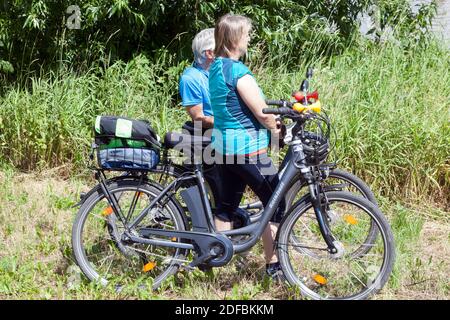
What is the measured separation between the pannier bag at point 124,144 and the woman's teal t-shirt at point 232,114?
446 mm

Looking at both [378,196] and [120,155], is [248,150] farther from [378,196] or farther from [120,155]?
[378,196]

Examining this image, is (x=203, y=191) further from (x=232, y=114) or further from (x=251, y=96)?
(x=251, y=96)

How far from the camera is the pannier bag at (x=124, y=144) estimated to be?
4.23 metres

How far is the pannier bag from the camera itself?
4227mm

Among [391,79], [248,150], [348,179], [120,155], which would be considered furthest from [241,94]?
[391,79]

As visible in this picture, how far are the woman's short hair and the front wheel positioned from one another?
1021mm

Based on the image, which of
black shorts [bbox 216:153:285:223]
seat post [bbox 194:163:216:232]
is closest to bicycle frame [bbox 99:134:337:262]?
seat post [bbox 194:163:216:232]

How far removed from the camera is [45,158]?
6.66 metres

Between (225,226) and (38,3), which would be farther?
(38,3)

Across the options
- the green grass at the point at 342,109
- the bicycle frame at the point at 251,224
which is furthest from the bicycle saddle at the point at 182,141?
the green grass at the point at 342,109

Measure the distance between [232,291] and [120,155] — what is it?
1.11 metres

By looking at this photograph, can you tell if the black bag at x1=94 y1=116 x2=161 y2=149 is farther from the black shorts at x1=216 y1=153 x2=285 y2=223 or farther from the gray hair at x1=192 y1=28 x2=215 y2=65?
the gray hair at x1=192 y1=28 x2=215 y2=65

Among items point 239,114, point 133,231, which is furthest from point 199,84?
point 133,231

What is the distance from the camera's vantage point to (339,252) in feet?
13.5
